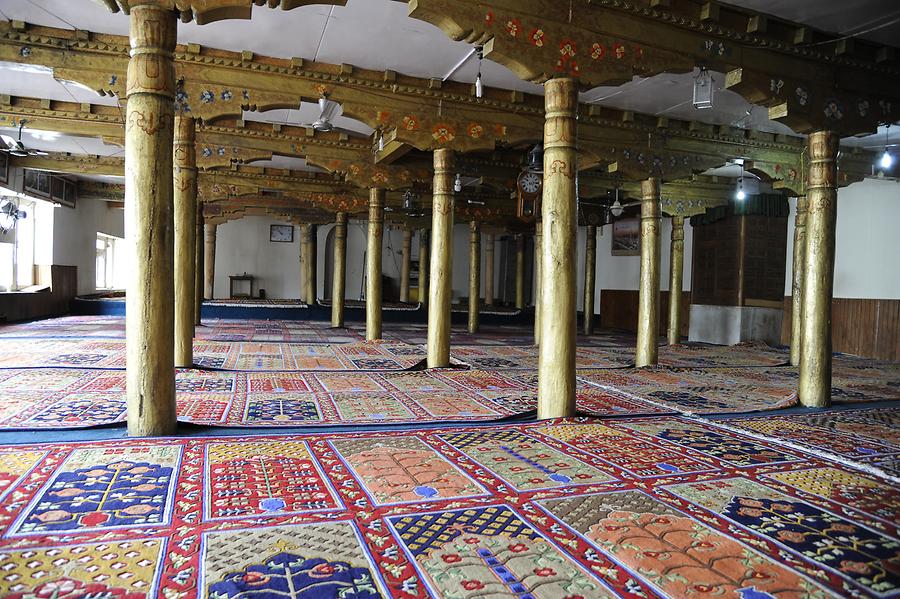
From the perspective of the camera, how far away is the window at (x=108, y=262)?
1962 cm

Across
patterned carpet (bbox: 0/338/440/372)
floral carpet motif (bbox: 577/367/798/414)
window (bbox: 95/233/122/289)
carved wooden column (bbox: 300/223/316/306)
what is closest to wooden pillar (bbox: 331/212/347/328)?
patterned carpet (bbox: 0/338/440/372)

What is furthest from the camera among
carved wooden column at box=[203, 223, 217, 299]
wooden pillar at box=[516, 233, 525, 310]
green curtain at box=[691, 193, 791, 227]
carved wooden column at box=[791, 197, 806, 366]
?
carved wooden column at box=[203, 223, 217, 299]

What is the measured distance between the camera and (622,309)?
58.2 ft

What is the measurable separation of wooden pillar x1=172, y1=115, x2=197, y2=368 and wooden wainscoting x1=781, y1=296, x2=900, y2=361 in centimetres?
1128

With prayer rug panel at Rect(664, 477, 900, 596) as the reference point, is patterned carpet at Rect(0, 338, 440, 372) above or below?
below

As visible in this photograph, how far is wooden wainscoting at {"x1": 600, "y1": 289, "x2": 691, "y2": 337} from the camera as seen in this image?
16156 millimetres

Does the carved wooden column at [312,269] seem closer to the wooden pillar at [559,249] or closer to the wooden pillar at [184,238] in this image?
the wooden pillar at [184,238]

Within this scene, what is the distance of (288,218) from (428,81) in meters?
13.1

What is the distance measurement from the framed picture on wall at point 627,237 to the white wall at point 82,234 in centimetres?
1487

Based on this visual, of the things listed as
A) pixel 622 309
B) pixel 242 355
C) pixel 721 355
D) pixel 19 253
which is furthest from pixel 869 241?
pixel 19 253

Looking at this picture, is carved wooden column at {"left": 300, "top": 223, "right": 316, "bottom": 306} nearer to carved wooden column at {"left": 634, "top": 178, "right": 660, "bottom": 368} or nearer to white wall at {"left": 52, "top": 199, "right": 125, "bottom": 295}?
white wall at {"left": 52, "top": 199, "right": 125, "bottom": 295}

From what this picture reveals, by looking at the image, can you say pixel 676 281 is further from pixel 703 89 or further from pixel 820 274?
pixel 703 89

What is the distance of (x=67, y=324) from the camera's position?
12227mm

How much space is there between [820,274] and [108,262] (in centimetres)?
2142
